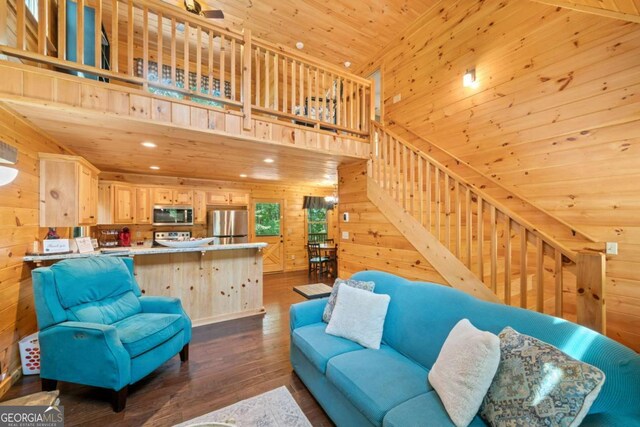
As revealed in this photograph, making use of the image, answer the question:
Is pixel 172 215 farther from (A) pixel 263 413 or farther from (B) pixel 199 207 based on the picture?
(A) pixel 263 413

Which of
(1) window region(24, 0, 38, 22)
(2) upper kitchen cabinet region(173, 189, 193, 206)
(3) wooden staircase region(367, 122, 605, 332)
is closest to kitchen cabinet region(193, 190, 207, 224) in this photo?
(2) upper kitchen cabinet region(173, 189, 193, 206)

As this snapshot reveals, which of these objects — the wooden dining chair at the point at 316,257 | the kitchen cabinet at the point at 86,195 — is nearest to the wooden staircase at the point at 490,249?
the wooden dining chair at the point at 316,257

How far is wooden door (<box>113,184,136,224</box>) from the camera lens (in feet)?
16.9

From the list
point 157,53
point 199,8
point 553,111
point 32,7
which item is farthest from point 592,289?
point 32,7

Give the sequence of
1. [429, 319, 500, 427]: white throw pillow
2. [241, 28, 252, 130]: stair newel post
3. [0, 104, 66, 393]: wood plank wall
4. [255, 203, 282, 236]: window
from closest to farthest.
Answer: [429, 319, 500, 427]: white throw pillow, [0, 104, 66, 393]: wood plank wall, [241, 28, 252, 130]: stair newel post, [255, 203, 282, 236]: window

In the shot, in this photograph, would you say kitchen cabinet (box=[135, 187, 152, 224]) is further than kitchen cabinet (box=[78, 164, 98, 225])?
Yes

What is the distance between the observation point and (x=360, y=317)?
212 centimetres

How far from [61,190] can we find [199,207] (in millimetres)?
3244

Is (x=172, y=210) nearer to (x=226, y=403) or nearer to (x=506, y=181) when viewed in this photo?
(x=226, y=403)

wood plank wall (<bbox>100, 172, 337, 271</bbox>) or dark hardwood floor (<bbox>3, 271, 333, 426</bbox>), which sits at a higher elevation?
wood plank wall (<bbox>100, 172, 337, 271</bbox>)

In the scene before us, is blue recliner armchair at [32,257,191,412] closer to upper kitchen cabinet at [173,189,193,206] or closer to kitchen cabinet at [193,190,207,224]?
upper kitchen cabinet at [173,189,193,206]

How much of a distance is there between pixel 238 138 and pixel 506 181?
331 centimetres

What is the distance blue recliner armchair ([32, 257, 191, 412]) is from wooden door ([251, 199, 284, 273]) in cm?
449

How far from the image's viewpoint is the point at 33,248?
8.64 ft
